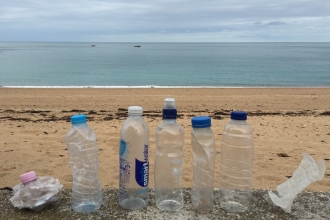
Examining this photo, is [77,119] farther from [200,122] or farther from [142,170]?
[200,122]

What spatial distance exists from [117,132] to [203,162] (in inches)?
225

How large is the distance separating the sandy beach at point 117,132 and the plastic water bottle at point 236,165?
2257 mm

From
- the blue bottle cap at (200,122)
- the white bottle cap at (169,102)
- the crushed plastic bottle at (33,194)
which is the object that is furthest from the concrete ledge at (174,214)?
the white bottle cap at (169,102)

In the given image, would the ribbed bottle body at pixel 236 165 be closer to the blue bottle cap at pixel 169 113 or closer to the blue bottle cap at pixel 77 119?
the blue bottle cap at pixel 169 113

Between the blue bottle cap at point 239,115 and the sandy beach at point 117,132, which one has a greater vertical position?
the blue bottle cap at point 239,115

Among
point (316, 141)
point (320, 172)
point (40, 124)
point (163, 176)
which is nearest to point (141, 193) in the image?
point (163, 176)

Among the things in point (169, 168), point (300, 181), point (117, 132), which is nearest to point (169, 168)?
point (169, 168)

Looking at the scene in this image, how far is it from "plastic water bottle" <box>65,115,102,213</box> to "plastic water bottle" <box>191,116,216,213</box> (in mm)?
707

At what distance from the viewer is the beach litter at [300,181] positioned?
2.01 metres

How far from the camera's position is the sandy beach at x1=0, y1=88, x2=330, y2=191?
5.06 metres

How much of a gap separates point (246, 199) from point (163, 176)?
0.64 metres

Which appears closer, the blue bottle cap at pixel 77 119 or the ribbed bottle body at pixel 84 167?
the blue bottle cap at pixel 77 119

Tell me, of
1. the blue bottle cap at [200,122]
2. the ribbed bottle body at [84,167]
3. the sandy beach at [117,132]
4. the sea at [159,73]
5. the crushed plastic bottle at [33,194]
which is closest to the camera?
the blue bottle cap at [200,122]

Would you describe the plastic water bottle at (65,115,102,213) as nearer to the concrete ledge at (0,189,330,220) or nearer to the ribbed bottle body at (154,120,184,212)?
the concrete ledge at (0,189,330,220)
